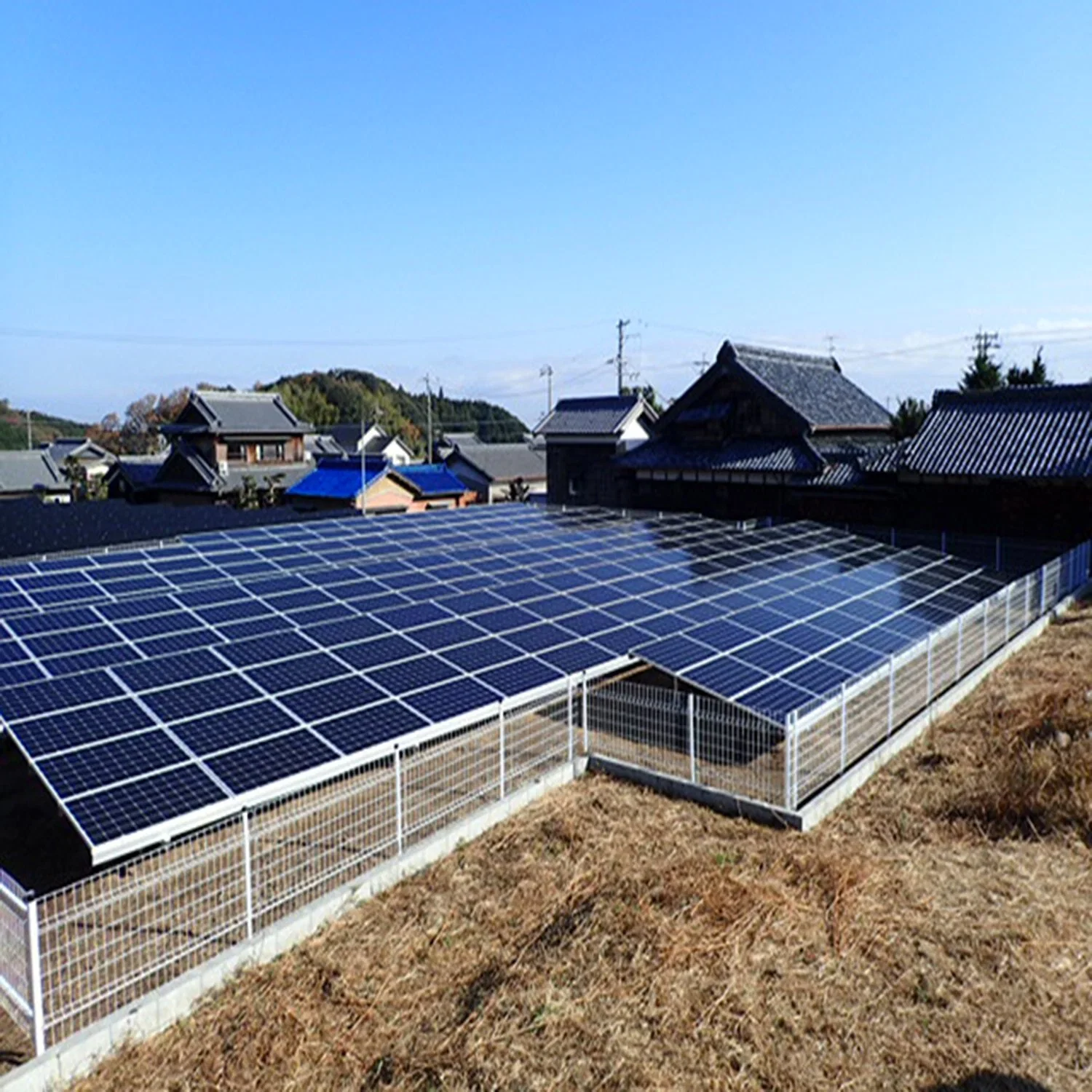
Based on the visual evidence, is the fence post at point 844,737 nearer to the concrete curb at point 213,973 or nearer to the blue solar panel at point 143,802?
the concrete curb at point 213,973

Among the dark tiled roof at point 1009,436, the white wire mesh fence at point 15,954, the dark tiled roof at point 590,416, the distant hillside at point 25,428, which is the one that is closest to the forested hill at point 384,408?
the distant hillside at point 25,428

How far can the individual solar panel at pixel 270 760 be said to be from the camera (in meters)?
8.20

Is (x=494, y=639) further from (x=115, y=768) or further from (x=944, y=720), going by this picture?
(x=944, y=720)

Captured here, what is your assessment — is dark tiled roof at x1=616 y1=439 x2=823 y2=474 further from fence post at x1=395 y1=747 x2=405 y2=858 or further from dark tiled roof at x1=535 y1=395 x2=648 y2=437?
fence post at x1=395 y1=747 x2=405 y2=858

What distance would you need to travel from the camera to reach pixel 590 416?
1521 inches

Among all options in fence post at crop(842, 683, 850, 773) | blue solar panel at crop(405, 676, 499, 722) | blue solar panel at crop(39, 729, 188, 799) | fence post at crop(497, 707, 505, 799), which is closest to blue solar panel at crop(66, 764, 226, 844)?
blue solar panel at crop(39, 729, 188, 799)

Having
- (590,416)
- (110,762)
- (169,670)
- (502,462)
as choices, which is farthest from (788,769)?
(502,462)

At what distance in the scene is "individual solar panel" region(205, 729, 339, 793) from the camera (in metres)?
8.20

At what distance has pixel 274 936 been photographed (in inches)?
296

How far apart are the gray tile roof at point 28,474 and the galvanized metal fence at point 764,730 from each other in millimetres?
43962

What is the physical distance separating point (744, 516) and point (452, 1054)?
2637cm

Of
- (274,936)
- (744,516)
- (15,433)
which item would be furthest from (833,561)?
(15,433)

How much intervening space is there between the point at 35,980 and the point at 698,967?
5.09 meters

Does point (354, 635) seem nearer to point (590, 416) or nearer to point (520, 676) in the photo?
point (520, 676)
